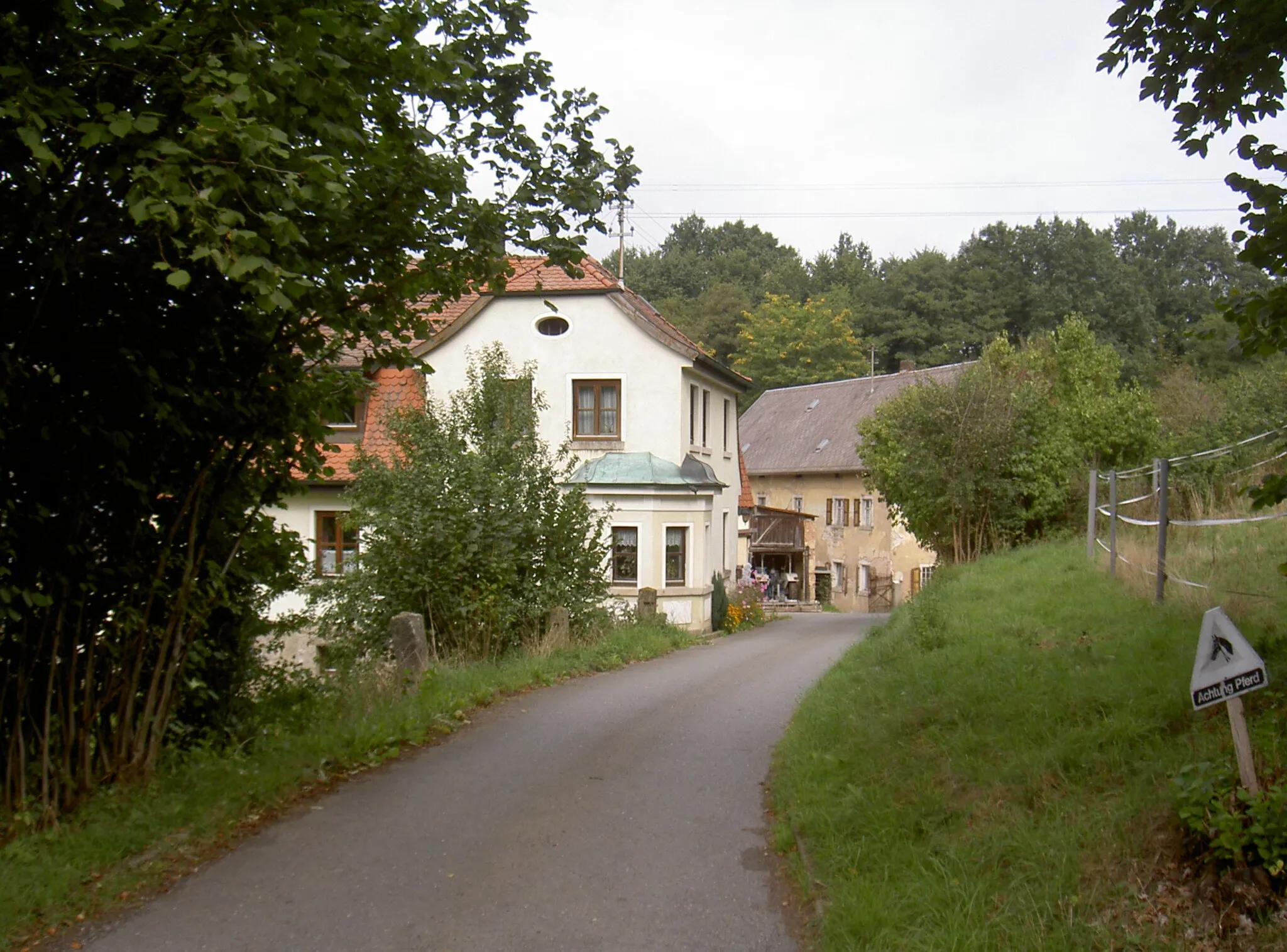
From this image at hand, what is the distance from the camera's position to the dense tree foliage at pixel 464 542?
16375mm

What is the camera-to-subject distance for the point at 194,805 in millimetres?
7121

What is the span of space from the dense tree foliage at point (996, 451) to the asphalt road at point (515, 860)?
17.1 m

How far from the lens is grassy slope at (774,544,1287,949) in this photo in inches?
194

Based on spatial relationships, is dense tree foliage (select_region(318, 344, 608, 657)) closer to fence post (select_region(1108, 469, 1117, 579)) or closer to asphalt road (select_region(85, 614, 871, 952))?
asphalt road (select_region(85, 614, 871, 952))

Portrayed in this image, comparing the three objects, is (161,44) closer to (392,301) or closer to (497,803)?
(392,301)

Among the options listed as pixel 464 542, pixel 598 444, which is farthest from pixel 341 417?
pixel 598 444

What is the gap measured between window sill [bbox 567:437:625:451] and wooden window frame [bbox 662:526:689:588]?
2303 millimetres

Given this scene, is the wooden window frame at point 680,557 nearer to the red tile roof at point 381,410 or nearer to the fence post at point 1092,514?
the red tile roof at point 381,410

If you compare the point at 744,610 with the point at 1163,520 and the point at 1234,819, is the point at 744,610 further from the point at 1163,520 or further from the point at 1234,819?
the point at 1234,819

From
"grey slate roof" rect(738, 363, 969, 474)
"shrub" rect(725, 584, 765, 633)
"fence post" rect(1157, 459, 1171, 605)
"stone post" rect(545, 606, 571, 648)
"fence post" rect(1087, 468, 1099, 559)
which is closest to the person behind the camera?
"fence post" rect(1157, 459, 1171, 605)

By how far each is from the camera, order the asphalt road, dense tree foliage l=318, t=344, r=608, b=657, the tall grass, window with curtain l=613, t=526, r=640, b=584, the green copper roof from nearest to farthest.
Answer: the asphalt road
the tall grass
dense tree foliage l=318, t=344, r=608, b=657
the green copper roof
window with curtain l=613, t=526, r=640, b=584

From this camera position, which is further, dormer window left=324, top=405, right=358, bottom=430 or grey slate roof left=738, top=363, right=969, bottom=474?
grey slate roof left=738, top=363, right=969, bottom=474

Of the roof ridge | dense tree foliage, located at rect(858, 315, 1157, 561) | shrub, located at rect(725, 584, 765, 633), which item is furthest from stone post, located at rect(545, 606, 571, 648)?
the roof ridge

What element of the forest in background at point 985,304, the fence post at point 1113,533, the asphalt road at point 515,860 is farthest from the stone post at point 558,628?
the forest in background at point 985,304
